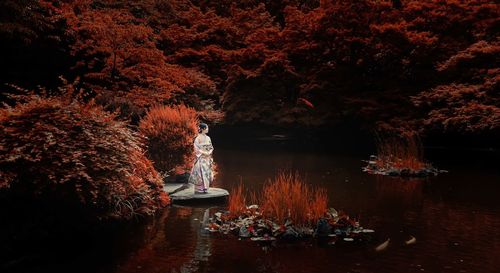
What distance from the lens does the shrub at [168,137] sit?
42.0 feet

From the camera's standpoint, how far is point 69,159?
7785mm

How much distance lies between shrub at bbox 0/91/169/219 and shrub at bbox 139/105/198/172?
10.8ft

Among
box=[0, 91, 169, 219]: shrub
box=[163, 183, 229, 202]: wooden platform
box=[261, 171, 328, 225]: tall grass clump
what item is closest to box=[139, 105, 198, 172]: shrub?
box=[163, 183, 229, 202]: wooden platform

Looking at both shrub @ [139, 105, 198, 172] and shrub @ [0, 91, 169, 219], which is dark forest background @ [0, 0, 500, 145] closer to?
shrub @ [139, 105, 198, 172]

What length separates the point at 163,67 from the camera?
17203mm

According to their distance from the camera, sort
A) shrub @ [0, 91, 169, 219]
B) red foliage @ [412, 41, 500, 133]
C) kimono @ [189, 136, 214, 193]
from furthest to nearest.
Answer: red foliage @ [412, 41, 500, 133]
kimono @ [189, 136, 214, 193]
shrub @ [0, 91, 169, 219]

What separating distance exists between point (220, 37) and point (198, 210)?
20963 millimetres

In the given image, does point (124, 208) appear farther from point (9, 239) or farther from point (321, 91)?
point (321, 91)

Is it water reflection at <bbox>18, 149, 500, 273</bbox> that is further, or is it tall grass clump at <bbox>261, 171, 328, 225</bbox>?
tall grass clump at <bbox>261, 171, 328, 225</bbox>

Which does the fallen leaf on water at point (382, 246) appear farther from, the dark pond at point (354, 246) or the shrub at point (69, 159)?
the shrub at point (69, 159)

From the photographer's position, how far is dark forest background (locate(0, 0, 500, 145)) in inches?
633

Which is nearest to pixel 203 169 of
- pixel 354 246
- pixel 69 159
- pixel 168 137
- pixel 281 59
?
pixel 168 137

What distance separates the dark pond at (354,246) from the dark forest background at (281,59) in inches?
201

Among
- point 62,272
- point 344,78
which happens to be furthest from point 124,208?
point 344,78
